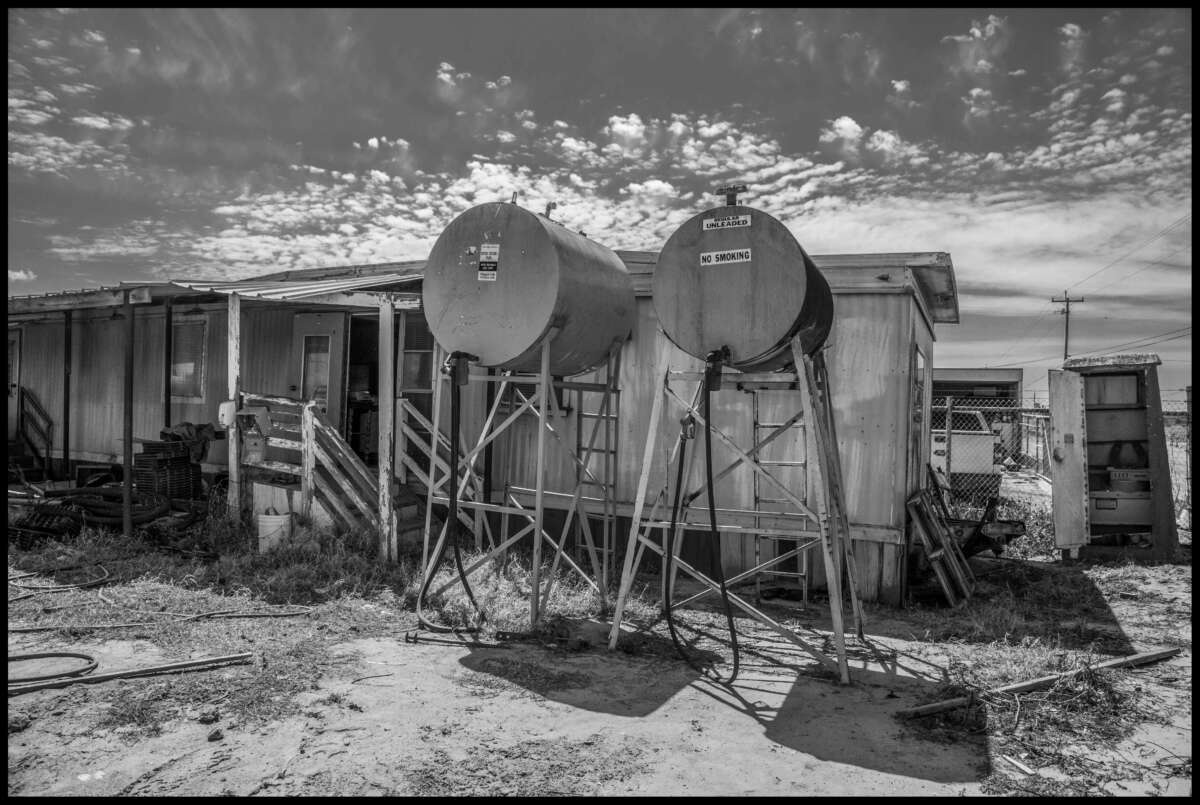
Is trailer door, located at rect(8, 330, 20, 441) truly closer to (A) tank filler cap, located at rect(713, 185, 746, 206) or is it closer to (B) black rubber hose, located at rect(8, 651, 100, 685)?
(B) black rubber hose, located at rect(8, 651, 100, 685)

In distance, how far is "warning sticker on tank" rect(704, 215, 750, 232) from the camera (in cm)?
574

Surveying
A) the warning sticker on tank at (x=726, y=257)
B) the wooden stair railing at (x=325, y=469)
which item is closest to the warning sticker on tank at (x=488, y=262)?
the warning sticker on tank at (x=726, y=257)

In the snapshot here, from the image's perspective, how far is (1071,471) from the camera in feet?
31.2

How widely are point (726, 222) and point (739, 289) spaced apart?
52cm

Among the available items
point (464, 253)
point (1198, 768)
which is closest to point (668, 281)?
point (464, 253)

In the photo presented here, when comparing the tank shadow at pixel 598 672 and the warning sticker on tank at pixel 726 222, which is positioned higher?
the warning sticker on tank at pixel 726 222

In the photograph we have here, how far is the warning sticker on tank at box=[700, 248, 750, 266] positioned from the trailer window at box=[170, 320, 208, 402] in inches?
387

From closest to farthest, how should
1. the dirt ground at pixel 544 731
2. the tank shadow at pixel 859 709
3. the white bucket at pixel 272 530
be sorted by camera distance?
the dirt ground at pixel 544 731, the tank shadow at pixel 859 709, the white bucket at pixel 272 530

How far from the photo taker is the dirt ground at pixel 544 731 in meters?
3.90

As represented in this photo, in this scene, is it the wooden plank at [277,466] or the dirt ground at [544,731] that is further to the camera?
the wooden plank at [277,466]

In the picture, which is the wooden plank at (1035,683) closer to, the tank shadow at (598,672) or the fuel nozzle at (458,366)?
the tank shadow at (598,672)

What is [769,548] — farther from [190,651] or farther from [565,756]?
[190,651]

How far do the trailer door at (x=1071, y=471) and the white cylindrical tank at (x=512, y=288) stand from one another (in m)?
6.39

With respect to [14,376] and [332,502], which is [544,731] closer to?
[332,502]
